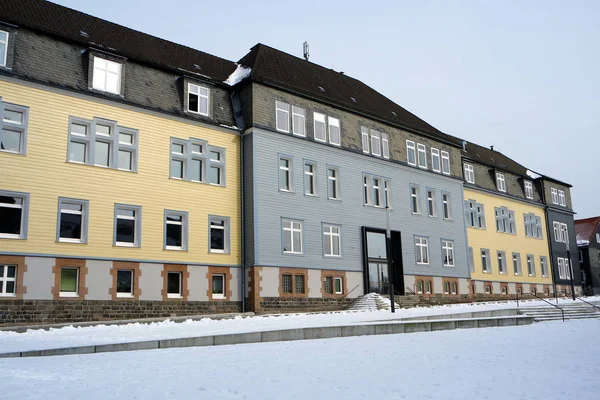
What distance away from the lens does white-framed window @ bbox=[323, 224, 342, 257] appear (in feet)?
105

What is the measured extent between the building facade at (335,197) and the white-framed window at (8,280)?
10.4 meters

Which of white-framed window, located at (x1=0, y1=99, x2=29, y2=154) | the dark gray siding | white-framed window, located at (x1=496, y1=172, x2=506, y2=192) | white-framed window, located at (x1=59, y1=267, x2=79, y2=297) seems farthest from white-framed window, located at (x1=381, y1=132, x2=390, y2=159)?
white-framed window, located at (x1=0, y1=99, x2=29, y2=154)

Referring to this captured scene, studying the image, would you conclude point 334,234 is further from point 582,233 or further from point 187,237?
point 582,233

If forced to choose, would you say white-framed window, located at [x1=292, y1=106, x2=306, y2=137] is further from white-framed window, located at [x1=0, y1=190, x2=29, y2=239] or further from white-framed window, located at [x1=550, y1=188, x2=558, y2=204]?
white-framed window, located at [x1=550, y1=188, x2=558, y2=204]

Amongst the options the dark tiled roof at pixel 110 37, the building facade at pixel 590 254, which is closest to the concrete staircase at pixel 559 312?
the dark tiled roof at pixel 110 37

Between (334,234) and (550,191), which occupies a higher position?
(550,191)

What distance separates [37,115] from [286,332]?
14001 mm

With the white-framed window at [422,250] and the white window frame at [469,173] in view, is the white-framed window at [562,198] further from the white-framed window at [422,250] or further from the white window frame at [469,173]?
the white-framed window at [422,250]

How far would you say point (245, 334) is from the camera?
605 inches

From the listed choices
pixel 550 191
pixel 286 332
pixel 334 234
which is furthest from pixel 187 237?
pixel 550 191

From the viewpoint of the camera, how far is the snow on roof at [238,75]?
3067cm

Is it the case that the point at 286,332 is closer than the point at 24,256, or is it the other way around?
the point at 286,332

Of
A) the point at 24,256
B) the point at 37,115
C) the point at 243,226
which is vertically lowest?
the point at 24,256

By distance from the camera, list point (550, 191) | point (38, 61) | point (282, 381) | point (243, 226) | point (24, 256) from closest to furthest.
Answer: point (282, 381)
point (24, 256)
point (38, 61)
point (243, 226)
point (550, 191)
